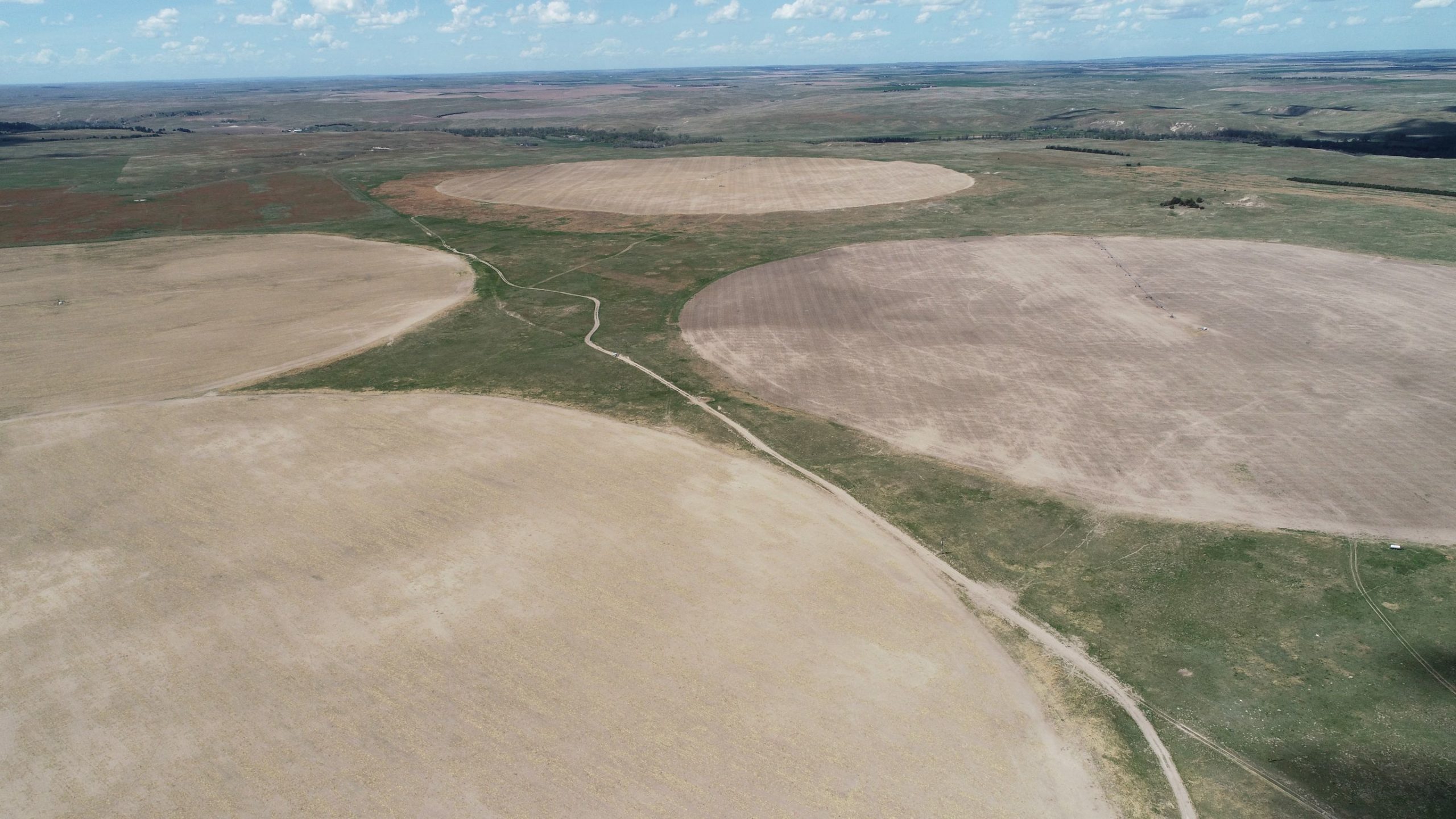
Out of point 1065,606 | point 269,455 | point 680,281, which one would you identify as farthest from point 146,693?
point 680,281

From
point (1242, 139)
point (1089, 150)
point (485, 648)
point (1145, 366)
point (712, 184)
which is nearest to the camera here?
point (485, 648)

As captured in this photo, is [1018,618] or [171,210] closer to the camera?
[1018,618]

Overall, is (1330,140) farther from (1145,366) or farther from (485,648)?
(485,648)

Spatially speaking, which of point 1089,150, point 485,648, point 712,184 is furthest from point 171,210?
point 1089,150

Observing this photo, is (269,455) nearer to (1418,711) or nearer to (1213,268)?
(1418,711)

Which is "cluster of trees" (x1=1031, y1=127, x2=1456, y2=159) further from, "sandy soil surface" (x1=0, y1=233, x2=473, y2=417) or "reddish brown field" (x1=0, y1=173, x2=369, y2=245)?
"reddish brown field" (x1=0, y1=173, x2=369, y2=245)
